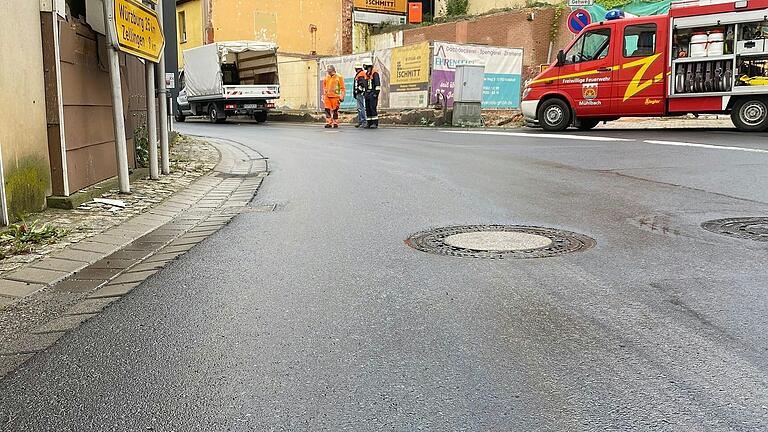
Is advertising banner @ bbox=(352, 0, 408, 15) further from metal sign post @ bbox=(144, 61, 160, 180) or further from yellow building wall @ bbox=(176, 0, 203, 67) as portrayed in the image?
metal sign post @ bbox=(144, 61, 160, 180)

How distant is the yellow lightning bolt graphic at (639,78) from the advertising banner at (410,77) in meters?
9.21

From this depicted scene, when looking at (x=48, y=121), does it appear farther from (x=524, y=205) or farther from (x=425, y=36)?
(x=425, y=36)

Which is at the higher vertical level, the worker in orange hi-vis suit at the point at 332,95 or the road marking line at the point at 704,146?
the worker in orange hi-vis suit at the point at 332,95

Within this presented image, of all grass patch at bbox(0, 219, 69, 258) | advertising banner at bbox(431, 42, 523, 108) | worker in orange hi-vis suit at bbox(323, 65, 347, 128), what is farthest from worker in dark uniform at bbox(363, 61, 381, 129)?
grass patch at bbox(0, 219, 69, 258)

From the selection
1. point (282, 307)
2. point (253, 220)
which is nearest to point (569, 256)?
point (282, 307)

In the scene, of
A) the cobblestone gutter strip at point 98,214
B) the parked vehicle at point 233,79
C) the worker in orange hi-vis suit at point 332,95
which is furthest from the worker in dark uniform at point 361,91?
the cobblestone gutter strip at point 98,214

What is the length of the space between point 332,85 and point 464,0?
19460mm

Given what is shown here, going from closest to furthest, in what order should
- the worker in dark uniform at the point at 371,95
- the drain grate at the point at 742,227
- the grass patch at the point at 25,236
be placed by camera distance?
the grass patch at the point at 25,236 < the drain grate at the point at 742,227 < the worker in dark uniform at the point at 371,95

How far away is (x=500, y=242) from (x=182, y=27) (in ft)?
140

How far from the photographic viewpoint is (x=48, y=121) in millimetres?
6320

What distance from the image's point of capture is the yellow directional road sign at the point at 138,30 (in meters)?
7.15

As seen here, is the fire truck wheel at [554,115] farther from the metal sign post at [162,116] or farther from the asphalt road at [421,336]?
the asphalt road at [421,336]

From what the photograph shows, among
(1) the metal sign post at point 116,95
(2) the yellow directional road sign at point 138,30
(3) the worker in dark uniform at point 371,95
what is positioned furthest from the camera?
(3) the worker in dark uniform at point 371,95

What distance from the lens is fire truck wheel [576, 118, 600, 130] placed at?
1796 centimetres
